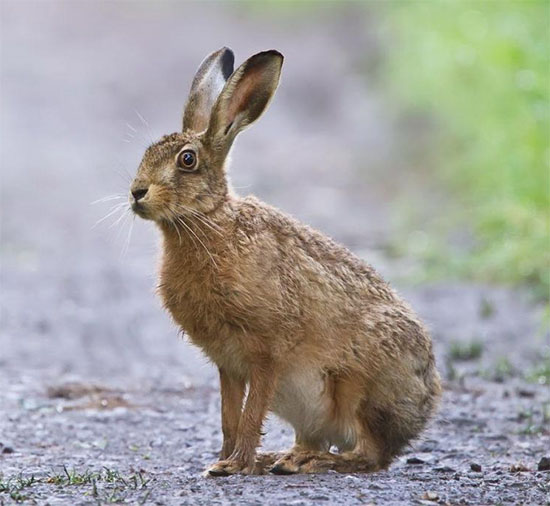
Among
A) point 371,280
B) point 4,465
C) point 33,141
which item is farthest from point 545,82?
point 33,141

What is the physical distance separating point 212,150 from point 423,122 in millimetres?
11441

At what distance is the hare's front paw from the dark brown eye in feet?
4.01

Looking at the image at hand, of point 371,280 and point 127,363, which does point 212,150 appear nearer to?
point 371,280

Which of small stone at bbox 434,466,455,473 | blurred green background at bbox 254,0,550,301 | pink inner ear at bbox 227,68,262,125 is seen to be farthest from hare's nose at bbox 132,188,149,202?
blurred green background at bbox 254,0,550,301

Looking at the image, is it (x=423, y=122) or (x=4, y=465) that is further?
(x=423, y=122)

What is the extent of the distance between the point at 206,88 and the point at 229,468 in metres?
1.75

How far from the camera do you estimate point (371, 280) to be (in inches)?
227

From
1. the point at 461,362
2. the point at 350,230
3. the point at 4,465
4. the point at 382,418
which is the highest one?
the point at 350,230

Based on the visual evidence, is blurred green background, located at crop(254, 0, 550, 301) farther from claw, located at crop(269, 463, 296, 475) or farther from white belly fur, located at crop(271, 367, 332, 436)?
claw, located at crop(269, 463, 296, 475)

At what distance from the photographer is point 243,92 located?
552 centimetres

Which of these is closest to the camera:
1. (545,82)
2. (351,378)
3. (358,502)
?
(358,502)

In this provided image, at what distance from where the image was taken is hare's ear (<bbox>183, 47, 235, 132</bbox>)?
18.9 ft

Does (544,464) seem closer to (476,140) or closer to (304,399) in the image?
(304,399)

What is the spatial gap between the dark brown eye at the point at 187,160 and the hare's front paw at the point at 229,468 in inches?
48.2
